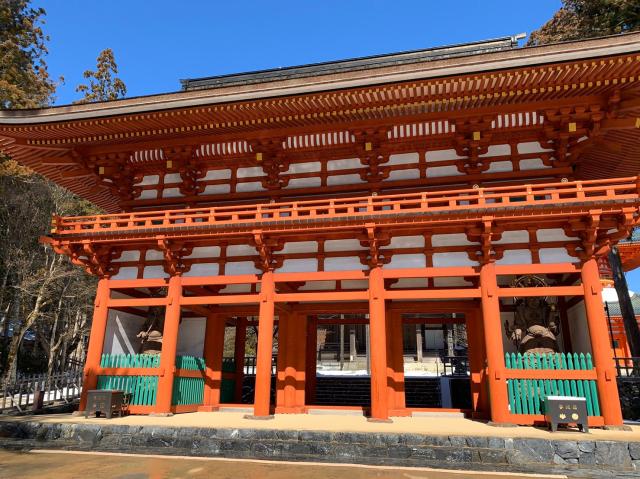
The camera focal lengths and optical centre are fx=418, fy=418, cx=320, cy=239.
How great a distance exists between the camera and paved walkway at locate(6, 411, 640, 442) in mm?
7922

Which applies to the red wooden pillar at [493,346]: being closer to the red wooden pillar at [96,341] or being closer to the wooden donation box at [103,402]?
the wooden donation box at [103,402]

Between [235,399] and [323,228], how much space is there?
7.95 metres

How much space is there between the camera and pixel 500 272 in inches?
405

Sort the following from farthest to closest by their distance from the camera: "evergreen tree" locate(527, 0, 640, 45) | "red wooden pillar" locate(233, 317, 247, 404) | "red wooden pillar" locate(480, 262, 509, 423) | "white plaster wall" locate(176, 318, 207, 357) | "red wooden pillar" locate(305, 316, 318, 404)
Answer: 1. "evergreen tree" locate(527, 0, 640, 45)
2. "red wooden pillar" locate(233, 317, 247, 404)
3. "red wooden pillar" locate(305, 316, 318, 404)
4. "white plaster wall" locate(176, 318, 207, 357)
5. "red wooden pillar" locate(480, 262, 509, 423)

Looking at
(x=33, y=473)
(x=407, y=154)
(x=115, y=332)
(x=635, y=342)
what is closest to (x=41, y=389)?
(x=115, y=332)

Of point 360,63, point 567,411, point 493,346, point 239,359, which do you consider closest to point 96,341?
point 239,359

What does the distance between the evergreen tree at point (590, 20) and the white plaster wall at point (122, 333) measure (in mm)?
20919

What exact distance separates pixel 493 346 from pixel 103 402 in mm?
9478

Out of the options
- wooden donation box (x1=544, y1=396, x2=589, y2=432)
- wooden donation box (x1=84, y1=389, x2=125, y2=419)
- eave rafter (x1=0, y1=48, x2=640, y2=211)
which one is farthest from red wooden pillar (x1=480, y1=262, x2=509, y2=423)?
wooden donation box (x1=84, y1=389, x2=125, y2=419)

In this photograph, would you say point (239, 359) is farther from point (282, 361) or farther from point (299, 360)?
point (299, 360)

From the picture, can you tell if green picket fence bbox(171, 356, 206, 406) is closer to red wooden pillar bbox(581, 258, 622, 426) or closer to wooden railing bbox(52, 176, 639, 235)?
wooden railing bbox(52, 176, 639, 235)

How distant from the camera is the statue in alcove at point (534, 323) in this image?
33.7 ft

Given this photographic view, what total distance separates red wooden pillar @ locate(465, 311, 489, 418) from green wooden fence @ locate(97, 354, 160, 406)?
340 inches

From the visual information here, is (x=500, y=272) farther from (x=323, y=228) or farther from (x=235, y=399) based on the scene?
(x=235, y=399)
